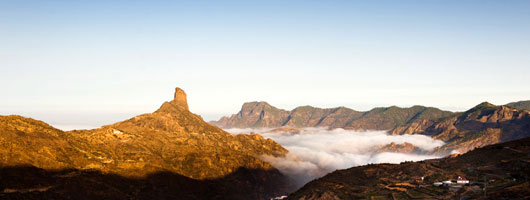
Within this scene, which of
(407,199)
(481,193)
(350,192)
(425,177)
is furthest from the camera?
(425,177)

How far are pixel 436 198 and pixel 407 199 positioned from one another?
36.1 ft

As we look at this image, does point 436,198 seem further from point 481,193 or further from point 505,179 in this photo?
point 505,179

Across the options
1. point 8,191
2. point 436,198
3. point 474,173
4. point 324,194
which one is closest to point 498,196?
point 436,198

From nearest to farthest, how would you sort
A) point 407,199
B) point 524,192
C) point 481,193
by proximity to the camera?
1. point 524,192
2. point 481,193
3. point 407,199

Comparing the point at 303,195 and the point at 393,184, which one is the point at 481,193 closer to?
the point at 393,184

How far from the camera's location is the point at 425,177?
7864 inches

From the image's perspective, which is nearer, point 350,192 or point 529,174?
point 529,174

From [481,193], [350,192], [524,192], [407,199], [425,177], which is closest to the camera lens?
[524,192]

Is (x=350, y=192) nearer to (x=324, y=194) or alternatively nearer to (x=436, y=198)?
(x=324, y=194)

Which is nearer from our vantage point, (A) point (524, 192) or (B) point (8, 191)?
(A) point (524, 192)

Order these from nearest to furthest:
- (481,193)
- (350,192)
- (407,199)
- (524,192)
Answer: (524,192)
(481,193)
(407,199)
(350,192)

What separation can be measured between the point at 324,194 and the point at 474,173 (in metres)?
73.0

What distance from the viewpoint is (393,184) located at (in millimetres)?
194500

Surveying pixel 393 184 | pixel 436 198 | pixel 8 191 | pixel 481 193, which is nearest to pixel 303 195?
pixel 393 184
